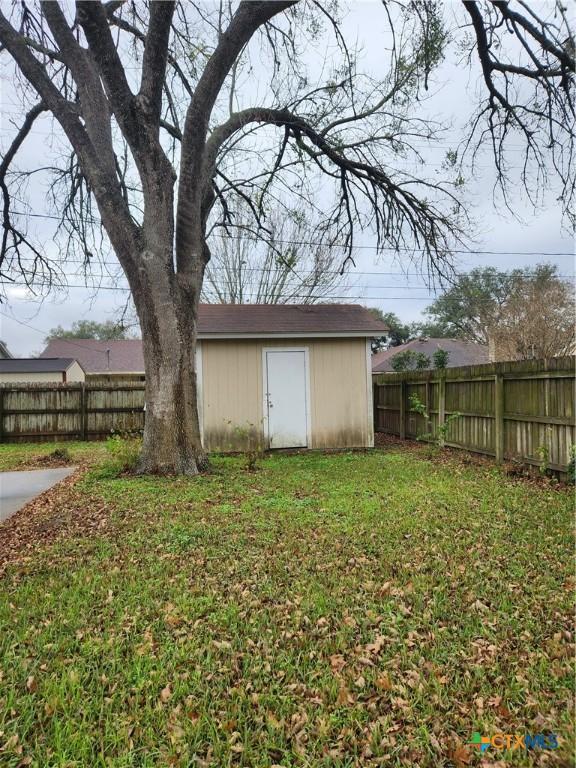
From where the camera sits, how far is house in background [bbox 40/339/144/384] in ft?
92.7

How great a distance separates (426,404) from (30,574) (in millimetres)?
7982

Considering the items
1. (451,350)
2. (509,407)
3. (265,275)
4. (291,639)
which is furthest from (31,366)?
(451,350)

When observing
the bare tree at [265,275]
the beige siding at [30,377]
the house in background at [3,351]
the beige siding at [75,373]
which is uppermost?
the bare tree at [265,275]

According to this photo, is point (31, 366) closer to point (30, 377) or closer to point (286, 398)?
point (30, 377)

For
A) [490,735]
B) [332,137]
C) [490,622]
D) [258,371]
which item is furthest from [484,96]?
[490,735]

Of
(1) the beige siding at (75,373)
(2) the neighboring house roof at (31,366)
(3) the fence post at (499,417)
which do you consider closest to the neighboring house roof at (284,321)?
(3) the fence post at (499,417)

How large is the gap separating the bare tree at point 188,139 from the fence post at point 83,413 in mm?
3729

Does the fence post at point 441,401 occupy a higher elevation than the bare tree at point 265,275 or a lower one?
lower

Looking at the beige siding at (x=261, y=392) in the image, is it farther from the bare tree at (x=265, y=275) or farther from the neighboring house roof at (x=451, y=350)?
the neighboring house roof at (x=451, y=350)

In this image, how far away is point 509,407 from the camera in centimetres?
672

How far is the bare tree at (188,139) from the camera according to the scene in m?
6.10

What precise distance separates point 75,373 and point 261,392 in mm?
20455

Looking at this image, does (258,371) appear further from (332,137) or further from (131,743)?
(131,743)

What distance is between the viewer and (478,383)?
758 cm
